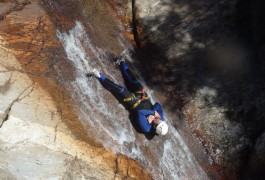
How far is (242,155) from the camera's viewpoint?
829cm

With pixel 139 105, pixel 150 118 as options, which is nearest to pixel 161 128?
pixel 150 118

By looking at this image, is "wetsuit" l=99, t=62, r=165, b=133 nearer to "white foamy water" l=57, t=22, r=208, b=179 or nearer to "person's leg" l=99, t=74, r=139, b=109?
"person's leg" l=99, t=74, r=139, b=109

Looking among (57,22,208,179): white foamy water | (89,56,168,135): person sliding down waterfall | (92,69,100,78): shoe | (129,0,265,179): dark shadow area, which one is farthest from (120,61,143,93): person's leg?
(129,0,265,179): dark shadow area

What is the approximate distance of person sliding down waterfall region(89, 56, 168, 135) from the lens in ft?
23.8

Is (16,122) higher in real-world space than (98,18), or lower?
higher

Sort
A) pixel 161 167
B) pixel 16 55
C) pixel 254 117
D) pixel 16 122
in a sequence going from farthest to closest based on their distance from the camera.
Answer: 1. pixel 254 117
2. pixel 161 167
3. pixel 16 55
4. pixel 16 122

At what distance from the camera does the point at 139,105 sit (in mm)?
7512

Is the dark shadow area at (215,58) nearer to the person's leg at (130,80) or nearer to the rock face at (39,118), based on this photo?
the person's leg at (130,80)

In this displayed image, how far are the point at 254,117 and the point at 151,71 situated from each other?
2896mm

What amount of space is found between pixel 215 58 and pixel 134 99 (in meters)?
2.80

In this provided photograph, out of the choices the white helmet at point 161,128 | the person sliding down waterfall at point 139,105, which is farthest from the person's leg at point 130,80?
the white helmet at point 161,128

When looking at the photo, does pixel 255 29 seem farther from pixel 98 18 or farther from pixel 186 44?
pixel 98 18

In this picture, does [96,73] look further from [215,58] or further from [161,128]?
[215,58]

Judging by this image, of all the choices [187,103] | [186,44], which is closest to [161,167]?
[187,103]
